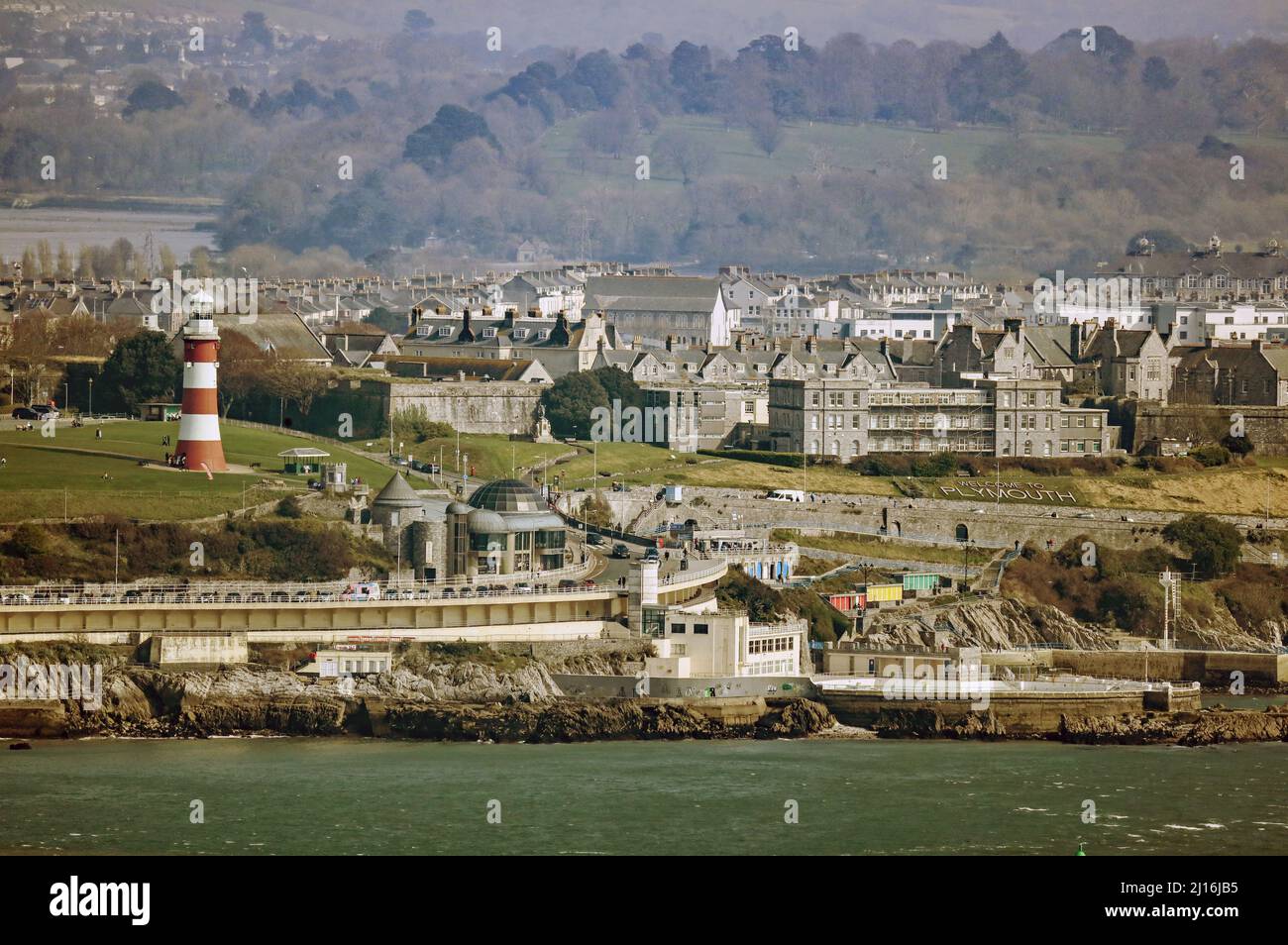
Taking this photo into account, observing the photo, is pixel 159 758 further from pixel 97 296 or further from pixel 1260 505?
pixel 97 296

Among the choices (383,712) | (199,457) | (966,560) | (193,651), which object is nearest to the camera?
(383,712)

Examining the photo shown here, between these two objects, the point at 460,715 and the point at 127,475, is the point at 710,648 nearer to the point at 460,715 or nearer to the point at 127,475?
the point at 460,715

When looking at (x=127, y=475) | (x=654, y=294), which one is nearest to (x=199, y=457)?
(x=127, y=475)

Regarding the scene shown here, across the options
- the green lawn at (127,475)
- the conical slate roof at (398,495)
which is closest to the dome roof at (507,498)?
the conical slate roof at (398,495)

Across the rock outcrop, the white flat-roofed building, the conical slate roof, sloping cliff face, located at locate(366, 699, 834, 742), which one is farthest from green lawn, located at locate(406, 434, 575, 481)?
the rock outcrop

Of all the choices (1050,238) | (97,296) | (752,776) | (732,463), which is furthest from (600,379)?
(1050,238)

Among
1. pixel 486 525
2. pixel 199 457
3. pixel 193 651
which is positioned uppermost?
pixel 199 457

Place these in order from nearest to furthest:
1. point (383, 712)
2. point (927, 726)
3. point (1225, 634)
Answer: point (383, 712) → point (927, 726) → point (1225, 634)

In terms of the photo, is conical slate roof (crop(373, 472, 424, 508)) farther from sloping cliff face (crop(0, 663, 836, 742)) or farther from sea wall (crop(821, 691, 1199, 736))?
sea wall (crop(821, 691, 1199, 736))
